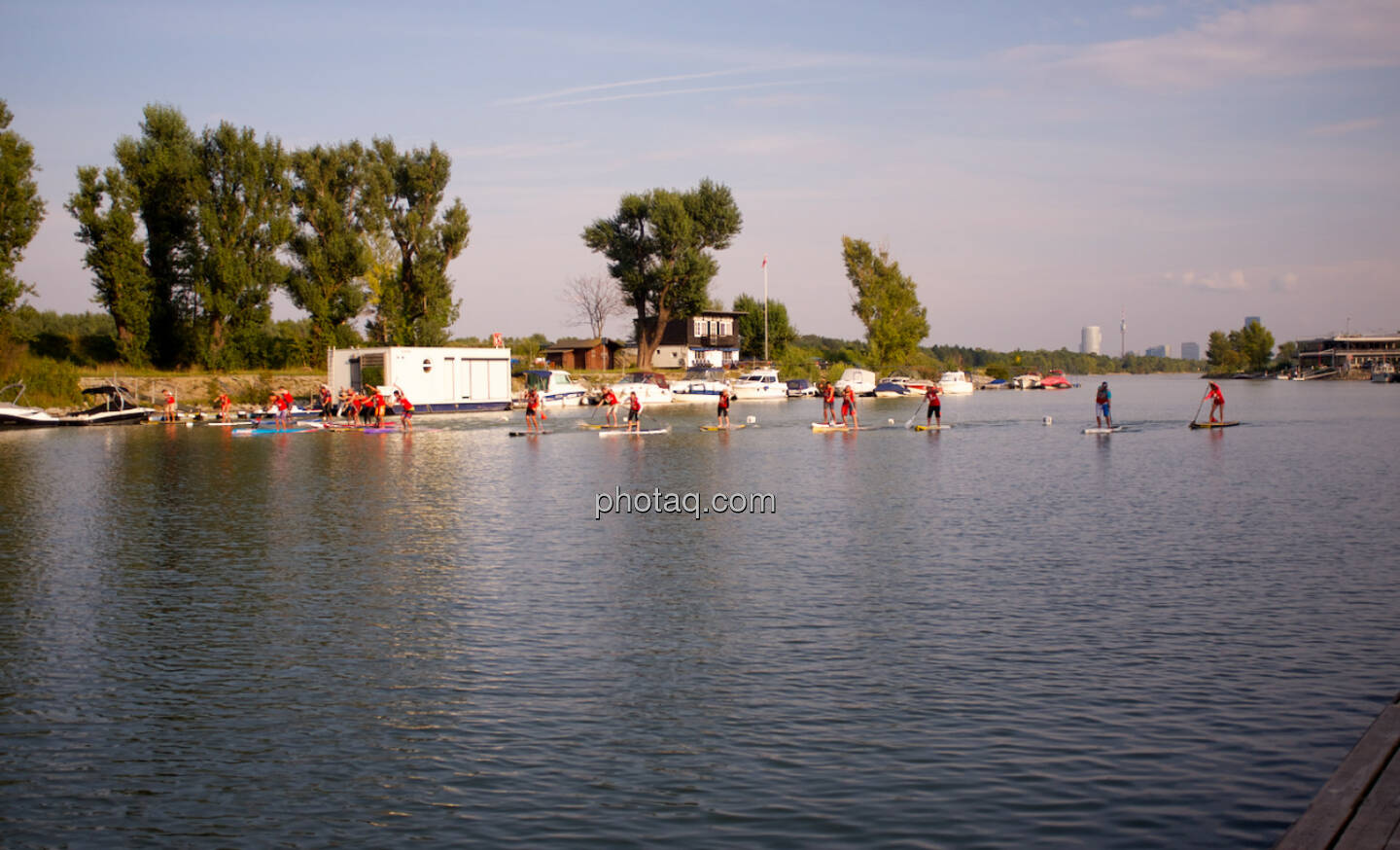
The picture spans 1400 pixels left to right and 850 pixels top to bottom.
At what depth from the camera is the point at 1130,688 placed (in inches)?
408

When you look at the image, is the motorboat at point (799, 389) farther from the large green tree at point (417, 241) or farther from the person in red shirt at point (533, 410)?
the person in red shirt at point (533, 410)

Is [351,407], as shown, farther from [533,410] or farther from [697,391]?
[697,391]

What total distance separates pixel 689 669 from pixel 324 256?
7162 centimetres

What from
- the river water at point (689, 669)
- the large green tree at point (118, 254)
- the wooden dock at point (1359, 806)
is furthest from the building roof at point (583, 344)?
the wooden dock at point (1359, 806)

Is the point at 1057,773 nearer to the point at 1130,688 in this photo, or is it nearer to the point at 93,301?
the point at 1130,688

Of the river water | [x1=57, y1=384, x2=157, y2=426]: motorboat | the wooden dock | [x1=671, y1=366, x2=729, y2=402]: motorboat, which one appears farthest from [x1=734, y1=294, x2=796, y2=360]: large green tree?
the wooden dock

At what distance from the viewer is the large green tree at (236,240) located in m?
68.2

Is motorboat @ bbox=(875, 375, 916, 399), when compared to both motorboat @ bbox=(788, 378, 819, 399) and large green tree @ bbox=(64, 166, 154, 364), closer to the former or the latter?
motorboat @ bbox=(788, 378, 819, 399)

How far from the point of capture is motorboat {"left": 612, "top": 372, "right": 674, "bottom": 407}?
77.1m

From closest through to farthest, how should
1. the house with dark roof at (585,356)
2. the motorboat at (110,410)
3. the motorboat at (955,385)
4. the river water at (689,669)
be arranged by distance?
the river water at (689,669)
the motorboat at (110,410)
the house with dark roof at (585,356)
the motorboat at (955,385)

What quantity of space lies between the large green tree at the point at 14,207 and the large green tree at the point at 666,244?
5337cm

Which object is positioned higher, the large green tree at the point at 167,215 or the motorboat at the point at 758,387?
the large green tree at the point at 167,215

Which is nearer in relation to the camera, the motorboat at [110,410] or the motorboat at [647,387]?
the motorboat at [110,410]

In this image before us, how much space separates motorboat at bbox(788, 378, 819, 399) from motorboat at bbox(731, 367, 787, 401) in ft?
20.3
